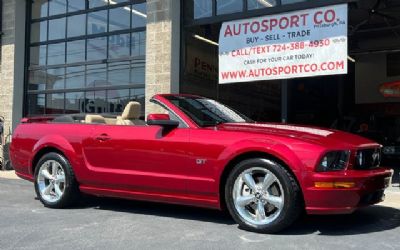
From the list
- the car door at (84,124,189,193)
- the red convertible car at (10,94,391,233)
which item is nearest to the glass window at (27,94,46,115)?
the red convertible car at (10,94,391,233)

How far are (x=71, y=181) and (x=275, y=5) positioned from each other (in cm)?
535

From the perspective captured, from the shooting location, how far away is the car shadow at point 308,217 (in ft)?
17.9

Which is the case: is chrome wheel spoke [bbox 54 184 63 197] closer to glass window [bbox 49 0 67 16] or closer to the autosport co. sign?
the autosport co. sign

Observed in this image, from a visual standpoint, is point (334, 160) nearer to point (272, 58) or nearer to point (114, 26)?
point (272, 58)

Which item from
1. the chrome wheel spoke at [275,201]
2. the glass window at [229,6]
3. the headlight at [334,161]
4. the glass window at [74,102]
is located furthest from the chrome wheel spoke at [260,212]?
the glass window at [74,102]

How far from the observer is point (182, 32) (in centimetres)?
1143

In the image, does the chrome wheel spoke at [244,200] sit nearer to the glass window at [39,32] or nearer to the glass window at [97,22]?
the glass window at [97,22]

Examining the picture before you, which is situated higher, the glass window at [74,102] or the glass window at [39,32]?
the glass window at [39,32]

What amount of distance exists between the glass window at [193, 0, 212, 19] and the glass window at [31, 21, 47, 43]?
193 inches

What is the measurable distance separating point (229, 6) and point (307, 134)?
579 cm

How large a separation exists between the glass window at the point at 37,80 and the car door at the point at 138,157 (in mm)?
7997

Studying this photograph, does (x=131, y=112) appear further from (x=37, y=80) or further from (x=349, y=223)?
(x=37, y=80)

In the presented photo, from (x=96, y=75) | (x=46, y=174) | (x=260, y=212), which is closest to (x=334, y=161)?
(x=260, y=212)

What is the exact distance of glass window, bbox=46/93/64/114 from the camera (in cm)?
1352
